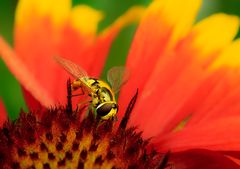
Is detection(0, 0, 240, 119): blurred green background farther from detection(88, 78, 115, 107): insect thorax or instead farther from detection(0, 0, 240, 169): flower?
detection(88, 78, 115, 107): insect thorax

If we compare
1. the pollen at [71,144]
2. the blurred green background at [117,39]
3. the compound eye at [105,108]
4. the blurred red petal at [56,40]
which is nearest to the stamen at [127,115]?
the pollen at [71,144]

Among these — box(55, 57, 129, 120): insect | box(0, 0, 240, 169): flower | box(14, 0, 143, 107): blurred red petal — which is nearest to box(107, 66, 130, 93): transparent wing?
box(55, 57, 129, 120): insect

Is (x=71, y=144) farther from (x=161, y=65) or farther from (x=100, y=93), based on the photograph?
(x=161, y=65)

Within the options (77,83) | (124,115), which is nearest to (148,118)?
(124,115)

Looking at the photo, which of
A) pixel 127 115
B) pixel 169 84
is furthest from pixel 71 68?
pixel 169 84

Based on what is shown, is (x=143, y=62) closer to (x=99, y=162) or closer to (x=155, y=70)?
(x=155, y=70)
